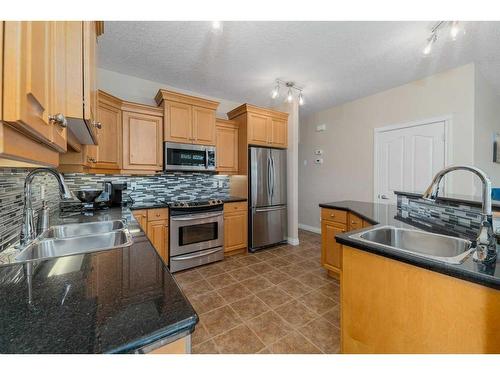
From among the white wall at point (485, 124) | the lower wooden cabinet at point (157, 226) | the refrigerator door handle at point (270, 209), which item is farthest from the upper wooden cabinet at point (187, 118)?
the white wall at point (485, 124)

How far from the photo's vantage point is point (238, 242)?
3275 millimetres

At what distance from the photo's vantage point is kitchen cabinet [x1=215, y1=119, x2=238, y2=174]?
3408 millimetres

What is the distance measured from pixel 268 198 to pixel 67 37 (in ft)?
9.69

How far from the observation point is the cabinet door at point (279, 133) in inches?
144

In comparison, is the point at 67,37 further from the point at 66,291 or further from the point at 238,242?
the point at 238,242

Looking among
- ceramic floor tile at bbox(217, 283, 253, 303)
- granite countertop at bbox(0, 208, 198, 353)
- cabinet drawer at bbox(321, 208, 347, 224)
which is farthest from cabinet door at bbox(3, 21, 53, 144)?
cabinet drawer at bbox(321, 208, 347, 224)

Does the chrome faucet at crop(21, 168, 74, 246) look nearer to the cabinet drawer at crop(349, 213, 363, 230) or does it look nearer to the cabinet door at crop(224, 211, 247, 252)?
the cabinet door at crop(224, 211, 247, 252)

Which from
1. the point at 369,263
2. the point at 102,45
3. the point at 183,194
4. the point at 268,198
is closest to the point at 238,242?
the point at 268,198

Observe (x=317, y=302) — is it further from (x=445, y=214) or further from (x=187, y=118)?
(x=187, y=118)

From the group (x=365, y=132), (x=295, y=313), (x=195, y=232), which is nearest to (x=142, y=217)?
(x=195, y=232)

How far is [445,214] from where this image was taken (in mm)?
1500

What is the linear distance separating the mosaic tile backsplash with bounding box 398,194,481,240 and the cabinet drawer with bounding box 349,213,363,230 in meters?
0.34

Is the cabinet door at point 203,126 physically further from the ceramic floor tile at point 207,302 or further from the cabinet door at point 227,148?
the ceramic floor tile at point 207,302

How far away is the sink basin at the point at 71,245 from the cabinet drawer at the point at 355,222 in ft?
6.49
